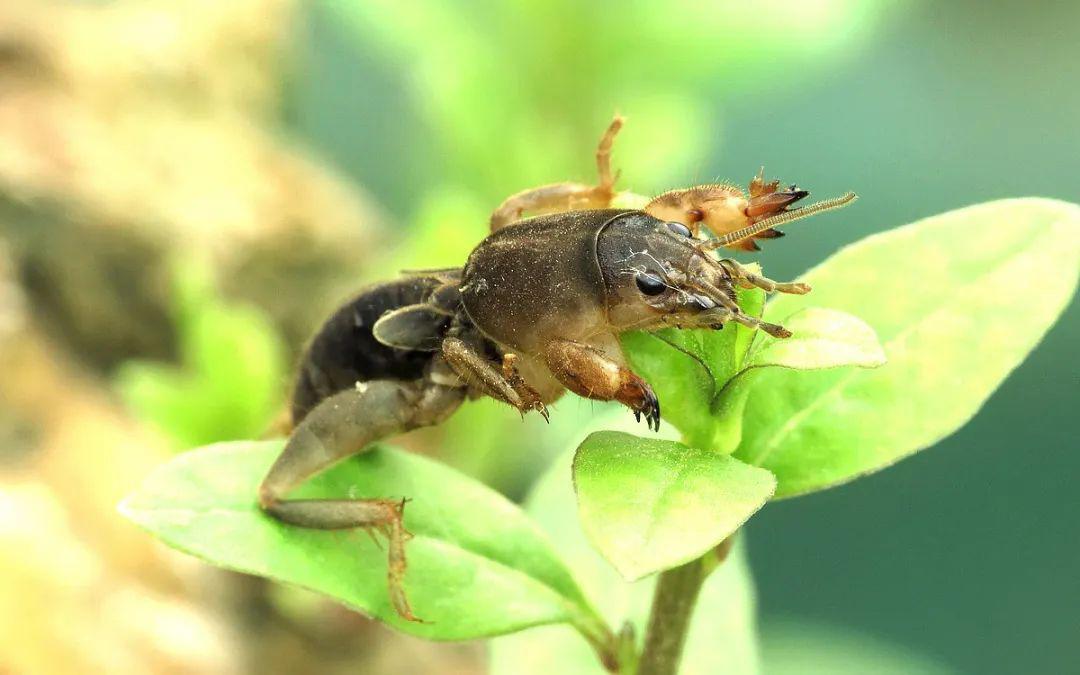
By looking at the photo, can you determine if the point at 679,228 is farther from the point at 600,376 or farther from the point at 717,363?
the point at 717,363

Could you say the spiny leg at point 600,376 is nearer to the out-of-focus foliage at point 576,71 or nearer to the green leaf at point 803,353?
the green leaf at point 803,353

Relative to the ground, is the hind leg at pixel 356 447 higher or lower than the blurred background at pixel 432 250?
lower

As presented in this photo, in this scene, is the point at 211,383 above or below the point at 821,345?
above

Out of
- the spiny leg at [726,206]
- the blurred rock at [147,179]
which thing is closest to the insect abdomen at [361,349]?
the spiny leg at [726,206]

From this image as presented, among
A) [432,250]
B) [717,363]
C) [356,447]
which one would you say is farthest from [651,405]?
[432,250]

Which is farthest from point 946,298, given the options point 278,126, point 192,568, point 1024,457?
point 278,126

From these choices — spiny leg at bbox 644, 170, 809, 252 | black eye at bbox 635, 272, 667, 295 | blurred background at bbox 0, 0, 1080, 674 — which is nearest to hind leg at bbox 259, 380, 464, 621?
black eye at bbox 635, 272, 667, 295
